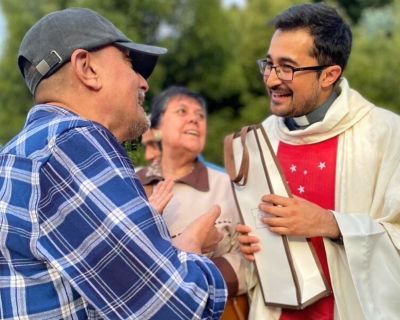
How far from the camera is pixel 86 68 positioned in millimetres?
1681

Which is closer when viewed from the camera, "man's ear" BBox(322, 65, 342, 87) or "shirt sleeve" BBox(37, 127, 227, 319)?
"shirt sleeve" BBox(37, 127, 227, 319)

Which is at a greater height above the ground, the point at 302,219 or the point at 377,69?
the point at 302,219

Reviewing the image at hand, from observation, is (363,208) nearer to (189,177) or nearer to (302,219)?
(302,219)

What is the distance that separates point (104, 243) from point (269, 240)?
38.2 inches

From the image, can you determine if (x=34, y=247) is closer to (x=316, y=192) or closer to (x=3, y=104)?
(x=316, y=192)

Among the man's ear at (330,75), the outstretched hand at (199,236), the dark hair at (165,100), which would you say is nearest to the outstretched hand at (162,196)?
the outstretched hand at (199,236)

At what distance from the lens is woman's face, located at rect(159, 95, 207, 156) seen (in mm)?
3090

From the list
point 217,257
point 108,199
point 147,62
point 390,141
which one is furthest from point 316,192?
point 108,199

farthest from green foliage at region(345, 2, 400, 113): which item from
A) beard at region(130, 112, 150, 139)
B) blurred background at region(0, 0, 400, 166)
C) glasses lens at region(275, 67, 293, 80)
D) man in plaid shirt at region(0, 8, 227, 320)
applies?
man in plaid shirt at region(0, 8, 227, 320)

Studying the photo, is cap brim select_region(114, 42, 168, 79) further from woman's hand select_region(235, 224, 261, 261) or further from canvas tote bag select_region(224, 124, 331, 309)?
woman's hand select_region(235, 224, 261, 261)

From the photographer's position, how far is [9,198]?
1525 millimetres

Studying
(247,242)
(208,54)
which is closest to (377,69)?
(208,54)

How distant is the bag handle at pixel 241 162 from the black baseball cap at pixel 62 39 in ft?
2.59

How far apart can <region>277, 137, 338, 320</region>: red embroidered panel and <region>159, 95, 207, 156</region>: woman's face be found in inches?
29.5
